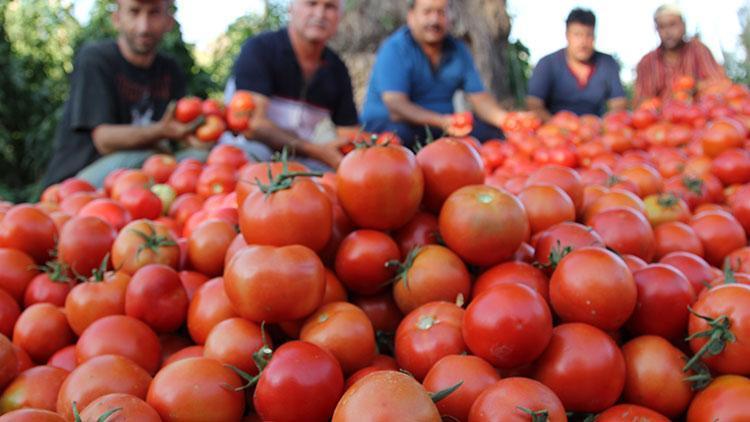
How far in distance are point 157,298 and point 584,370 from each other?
3.40 ft

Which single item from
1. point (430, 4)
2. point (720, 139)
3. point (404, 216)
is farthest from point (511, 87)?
point (404, 216)

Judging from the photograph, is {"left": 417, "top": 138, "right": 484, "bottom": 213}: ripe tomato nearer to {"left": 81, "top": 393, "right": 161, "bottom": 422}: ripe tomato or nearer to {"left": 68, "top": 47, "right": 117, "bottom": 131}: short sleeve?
{"left": 81, "top": 393, "right": 161, "bottom": 422}: ripe tomato

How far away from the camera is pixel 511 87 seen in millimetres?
8516

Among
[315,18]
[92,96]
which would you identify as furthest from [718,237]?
[92,96]

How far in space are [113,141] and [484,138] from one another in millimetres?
3812

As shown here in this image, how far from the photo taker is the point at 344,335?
4.33 feet

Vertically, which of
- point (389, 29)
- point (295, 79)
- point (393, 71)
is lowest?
point (295, 79)

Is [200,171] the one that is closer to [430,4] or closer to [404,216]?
[404,216]

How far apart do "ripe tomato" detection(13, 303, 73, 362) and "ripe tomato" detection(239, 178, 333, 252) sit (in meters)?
0.62

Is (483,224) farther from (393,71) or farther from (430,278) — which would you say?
(393,71)

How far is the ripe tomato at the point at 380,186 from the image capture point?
58.8 inches

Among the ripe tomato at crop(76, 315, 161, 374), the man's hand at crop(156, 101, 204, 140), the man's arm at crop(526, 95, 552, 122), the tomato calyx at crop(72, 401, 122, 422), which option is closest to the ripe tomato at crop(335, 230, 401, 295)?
the ripe tomato at crop(76, 315, 161, 374)

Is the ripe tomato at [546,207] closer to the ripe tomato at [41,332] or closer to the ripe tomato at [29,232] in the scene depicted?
the ripe tomato at [41,332]

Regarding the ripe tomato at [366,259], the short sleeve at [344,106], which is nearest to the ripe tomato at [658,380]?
the ripe tomato at [366,259]
